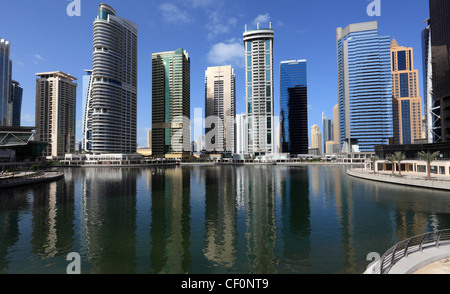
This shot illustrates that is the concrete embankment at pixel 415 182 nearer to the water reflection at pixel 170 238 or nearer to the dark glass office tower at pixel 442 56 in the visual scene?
the dark glass office tower at pixel 442 56

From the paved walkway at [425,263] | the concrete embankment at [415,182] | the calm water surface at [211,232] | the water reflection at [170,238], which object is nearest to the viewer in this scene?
the paved walkway at [425,263]

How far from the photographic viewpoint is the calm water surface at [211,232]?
18234 mm

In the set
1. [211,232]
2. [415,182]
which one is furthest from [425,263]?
[415,182]

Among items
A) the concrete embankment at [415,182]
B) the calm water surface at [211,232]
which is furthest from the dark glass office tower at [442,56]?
the calm water surface at [211,232]

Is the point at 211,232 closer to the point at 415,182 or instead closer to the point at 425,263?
the point at 425,263

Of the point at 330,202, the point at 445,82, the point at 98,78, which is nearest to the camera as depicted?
the point at 330,202

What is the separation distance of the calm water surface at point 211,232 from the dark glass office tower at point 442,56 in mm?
81878

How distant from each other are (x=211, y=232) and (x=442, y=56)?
135 meters

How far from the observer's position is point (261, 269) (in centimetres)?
1720

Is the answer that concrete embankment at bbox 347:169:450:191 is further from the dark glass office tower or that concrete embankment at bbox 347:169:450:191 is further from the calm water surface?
the dark glass office tower

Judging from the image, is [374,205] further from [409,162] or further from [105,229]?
[409,162]

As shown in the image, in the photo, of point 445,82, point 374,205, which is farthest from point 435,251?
point 445,82

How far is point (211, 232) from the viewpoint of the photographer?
2580 centimetres
